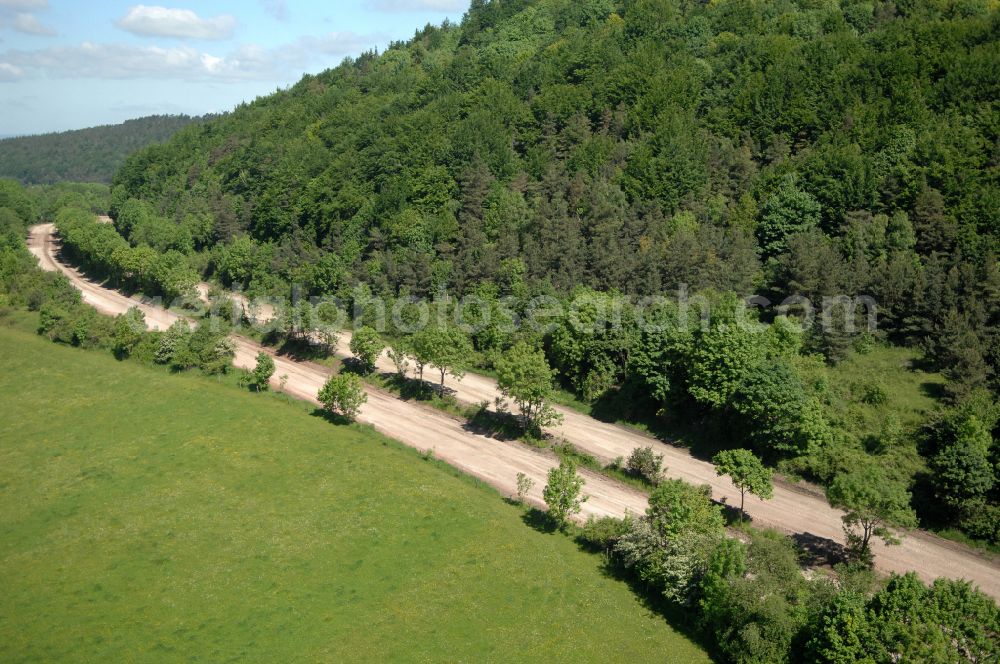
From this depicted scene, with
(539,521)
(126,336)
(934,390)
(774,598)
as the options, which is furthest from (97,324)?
(934,390)

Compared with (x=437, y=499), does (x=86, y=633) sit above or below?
below

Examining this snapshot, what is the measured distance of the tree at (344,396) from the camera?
6512cm

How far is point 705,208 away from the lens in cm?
8900

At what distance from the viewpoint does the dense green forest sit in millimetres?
58684

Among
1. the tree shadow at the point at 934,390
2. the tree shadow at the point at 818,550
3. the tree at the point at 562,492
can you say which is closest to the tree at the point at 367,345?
the tree at the point at 562,492

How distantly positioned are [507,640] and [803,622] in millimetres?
15168

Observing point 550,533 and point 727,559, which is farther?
point 550,533

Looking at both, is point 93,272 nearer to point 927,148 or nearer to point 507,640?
point 507,640

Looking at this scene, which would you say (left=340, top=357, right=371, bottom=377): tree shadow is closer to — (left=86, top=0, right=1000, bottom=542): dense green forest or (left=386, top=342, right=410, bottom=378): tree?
(left=386, top=342, right=410, bottom=378): tree

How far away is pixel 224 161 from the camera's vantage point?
490ft

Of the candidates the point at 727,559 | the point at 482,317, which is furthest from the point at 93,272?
the point at 727,559

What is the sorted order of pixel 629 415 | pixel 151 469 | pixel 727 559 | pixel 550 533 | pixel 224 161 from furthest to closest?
pixel 224 161 < pixel 629 415 < pixel 151 469 < pixel 550 533 < pixel 727 559

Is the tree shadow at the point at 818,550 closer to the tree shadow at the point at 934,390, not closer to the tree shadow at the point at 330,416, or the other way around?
the tree shadow at the point at 934,390

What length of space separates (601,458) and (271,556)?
27.3 meters
